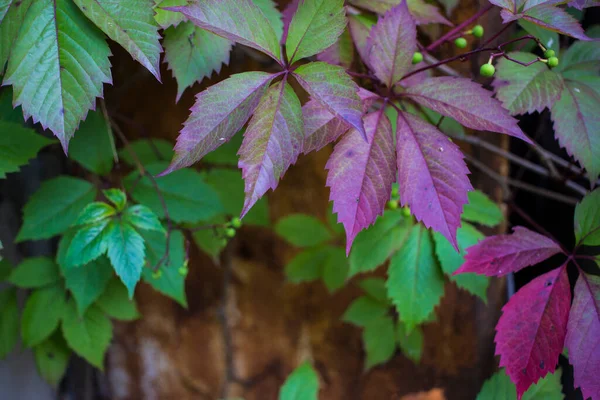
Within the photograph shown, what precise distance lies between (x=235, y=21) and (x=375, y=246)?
526mm

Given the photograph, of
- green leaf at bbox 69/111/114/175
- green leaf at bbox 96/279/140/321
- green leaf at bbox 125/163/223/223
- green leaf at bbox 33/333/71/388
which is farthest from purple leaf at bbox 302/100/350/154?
green leaf at bbox 33/333/71/388

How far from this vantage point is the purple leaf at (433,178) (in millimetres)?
638

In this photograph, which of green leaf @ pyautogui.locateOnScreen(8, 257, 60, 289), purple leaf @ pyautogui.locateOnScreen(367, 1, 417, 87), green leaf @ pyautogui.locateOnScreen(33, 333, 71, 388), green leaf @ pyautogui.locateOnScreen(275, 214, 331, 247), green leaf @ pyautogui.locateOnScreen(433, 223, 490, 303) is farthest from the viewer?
green leaf @ pyautogui.locateOnScreen(275, 214, 331, 247)

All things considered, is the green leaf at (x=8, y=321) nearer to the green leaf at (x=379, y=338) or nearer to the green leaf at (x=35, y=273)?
the green leaf at (x=35, y=273)

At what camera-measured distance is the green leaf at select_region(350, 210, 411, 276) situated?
0.95m

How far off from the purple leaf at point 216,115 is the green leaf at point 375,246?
0.42 meters

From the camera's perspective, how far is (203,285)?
1.49 m

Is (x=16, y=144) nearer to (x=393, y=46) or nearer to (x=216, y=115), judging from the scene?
(x=216, y=115)

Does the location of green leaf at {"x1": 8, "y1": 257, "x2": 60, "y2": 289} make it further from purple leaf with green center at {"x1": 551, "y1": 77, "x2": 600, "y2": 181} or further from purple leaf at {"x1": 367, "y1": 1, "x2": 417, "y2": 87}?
purple leaf with green center at {"x1": 551, "y1": 77, "x2": 600, "y2": 181}

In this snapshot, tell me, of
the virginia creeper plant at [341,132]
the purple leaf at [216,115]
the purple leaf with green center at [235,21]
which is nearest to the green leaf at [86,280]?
the virginia creeper plant at [341,132]

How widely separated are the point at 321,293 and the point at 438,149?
901mm

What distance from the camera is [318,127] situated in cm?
66

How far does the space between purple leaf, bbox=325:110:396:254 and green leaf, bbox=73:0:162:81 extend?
0.29 metres

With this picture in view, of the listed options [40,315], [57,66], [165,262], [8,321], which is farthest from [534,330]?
[8,321]
